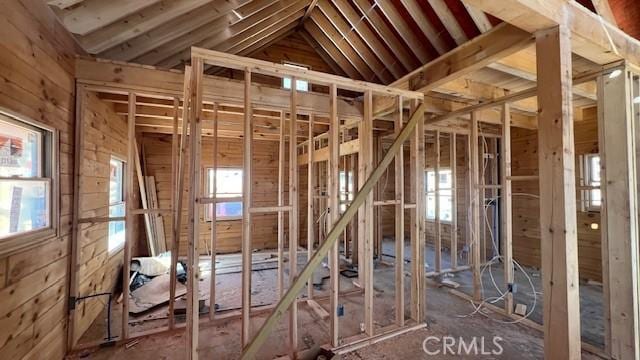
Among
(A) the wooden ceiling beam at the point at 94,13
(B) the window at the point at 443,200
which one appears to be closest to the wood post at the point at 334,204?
(A) the wooden ceiling beam at the point at 94,13

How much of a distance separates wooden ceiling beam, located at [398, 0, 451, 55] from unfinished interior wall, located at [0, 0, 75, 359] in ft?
11.7

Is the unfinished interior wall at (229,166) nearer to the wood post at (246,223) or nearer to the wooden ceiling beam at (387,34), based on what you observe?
the wooden ceiling beam at (387,34)

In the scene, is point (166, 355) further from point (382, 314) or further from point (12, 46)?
point (12, 46)

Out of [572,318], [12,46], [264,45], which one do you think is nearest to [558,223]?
[572,318]

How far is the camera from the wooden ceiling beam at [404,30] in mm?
3584

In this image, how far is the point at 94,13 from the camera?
89.9 inches

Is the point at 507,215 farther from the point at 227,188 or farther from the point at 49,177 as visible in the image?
the point at 227,188

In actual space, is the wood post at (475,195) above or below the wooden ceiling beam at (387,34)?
below

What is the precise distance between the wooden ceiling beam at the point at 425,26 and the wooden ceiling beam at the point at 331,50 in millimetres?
1935

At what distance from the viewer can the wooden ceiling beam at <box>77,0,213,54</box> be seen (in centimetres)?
256

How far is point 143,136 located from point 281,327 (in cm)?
516

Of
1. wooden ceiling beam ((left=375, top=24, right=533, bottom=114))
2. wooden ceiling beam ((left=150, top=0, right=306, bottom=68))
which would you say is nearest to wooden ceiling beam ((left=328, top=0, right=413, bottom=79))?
wooden ceiling beam ((left=150, top=0, right=306, bottom=68))

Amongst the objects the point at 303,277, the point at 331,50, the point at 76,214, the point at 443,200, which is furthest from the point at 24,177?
the point at 443,200

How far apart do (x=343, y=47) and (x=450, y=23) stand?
250 centimetres
